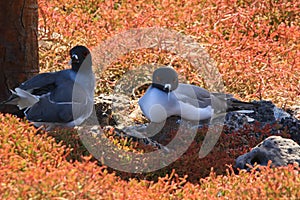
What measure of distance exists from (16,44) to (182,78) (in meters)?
2.21

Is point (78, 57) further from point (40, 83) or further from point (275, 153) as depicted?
point (275, 153)

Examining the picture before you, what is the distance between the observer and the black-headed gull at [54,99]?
6.38 metres

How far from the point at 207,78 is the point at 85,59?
2140 millimetres

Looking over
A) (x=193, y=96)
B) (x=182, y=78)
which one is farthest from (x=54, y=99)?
(x=182, y=78)

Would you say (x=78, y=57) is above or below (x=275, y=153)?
above

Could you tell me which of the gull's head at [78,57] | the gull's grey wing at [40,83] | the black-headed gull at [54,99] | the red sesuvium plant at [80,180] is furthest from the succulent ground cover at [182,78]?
the gull's head at [78,57]

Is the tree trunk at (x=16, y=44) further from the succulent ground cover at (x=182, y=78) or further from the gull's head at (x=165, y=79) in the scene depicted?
the gull's head at (x=165, y=79)

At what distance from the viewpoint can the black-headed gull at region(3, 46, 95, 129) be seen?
20.9 ft

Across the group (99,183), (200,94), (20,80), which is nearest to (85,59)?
(20,80)

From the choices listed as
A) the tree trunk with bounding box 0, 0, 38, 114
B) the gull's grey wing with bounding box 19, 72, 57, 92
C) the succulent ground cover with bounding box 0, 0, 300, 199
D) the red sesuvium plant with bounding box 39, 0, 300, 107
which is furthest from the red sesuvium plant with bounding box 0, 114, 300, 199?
the red sesuvium plant with bounding box 39, 0, 300, 107

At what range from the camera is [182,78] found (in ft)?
27.8

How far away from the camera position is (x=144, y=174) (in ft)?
18.9

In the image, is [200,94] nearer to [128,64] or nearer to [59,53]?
[128,64]

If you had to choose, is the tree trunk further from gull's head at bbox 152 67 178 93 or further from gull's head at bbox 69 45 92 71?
gull's head at bbox 152 67 178 93
